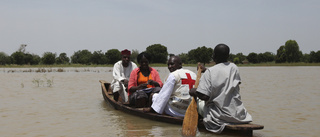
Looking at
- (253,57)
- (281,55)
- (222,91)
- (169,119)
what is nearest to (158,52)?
(281,55)

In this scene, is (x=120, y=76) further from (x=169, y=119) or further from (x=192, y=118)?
(x=192, y=118)

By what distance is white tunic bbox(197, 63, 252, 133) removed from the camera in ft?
14.0

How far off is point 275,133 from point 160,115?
81.3 inches

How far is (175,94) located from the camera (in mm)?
5320

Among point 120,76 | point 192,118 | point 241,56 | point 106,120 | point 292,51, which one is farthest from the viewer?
point 241,56

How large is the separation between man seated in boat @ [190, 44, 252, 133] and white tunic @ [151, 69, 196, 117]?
63cm

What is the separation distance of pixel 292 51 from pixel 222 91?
81636 millimetres

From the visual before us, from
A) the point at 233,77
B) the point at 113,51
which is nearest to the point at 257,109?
the point at 233,77

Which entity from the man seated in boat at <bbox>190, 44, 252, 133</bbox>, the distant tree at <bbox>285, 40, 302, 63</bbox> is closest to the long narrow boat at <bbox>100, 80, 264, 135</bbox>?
the man seated in boat at <bbox>190, 44, 252, 133</bbox>

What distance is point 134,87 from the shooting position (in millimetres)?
6543

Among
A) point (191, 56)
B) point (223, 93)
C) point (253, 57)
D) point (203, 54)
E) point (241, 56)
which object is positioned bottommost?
point (223, 93)

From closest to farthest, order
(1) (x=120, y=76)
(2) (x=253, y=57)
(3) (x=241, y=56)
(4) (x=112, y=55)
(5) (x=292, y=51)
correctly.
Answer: (1) (x=120, y=76) < (5) (x=292, y=51) < (4) (x=112, y=55) < (2) (x=253, y=57) < (3) (x=241, y=56)

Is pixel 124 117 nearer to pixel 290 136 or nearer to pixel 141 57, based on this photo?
pixel 141 57

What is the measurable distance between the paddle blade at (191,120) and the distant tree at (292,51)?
80.6 meters
